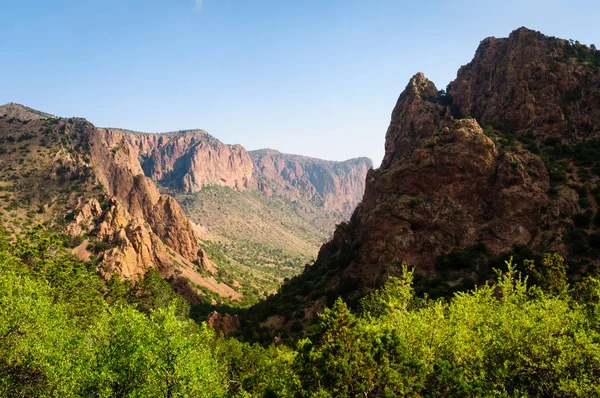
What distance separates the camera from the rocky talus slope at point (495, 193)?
6147 cm

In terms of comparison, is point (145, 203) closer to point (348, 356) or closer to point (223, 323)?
point (223, 323)

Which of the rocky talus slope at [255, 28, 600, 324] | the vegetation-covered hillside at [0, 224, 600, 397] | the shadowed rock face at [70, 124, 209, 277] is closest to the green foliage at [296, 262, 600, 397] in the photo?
the vegetation-covered hillside at [0, 224, 600, 397]

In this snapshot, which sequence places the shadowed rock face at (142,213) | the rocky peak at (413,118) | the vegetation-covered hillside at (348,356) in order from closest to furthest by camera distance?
1. the vegetation-covered hillside at (348,356)
2. the rocky peak at (413,118)
3. the shadowed rock face at (142,213)

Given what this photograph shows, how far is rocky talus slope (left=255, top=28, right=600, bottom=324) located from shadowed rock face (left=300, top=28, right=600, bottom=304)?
0.67 ft

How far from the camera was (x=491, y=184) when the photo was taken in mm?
70500

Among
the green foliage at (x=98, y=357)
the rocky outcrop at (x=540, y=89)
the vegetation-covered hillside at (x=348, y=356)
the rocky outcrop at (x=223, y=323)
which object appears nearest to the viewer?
the vegetation-covered hillside at (x=348, y=356)

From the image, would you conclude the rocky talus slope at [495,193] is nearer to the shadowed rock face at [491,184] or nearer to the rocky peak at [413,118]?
the shadowed rock face at [491,184]

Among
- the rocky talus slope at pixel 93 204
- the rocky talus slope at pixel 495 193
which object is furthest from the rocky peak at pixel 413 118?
the rocky talus slope at pixel 93 204

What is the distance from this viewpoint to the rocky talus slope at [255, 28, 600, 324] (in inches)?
2420

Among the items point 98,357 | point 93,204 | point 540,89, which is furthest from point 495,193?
point 93,204

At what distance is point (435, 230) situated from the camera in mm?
69750

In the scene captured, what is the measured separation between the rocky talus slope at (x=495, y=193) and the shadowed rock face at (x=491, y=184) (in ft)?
0.67

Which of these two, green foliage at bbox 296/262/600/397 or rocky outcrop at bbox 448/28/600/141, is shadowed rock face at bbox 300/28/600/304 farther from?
green foliage at bbox 296/262/600/397

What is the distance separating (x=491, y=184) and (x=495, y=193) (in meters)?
2.25
